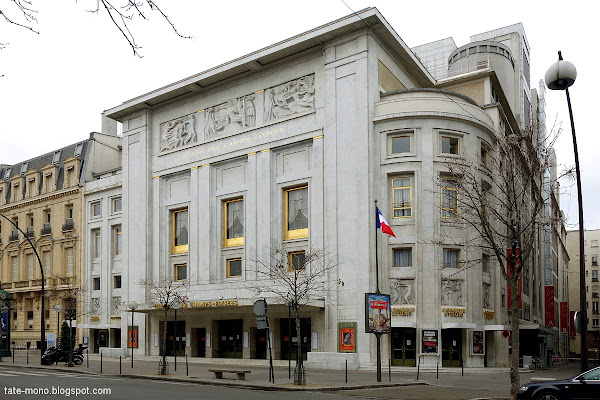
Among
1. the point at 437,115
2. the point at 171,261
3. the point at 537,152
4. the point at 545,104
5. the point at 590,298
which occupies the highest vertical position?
the point at 545,104

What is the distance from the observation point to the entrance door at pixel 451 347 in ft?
130

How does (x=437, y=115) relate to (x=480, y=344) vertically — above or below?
above

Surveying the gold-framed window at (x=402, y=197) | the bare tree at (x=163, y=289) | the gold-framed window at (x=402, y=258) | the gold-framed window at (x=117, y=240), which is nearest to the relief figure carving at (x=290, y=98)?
the gold-framed window at (x=402, y=197)

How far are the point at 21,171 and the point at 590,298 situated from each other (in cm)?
9347

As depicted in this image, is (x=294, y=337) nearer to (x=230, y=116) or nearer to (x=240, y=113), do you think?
(x=240, y=113)

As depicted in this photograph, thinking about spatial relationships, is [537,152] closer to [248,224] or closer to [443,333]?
[443,333]

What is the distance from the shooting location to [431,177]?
130 ft

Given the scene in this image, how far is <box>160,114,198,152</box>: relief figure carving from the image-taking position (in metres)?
50.9

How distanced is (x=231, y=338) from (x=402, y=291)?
44.7 feet

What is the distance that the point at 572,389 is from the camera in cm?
1627

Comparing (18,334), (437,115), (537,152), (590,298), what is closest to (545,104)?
(590,298)

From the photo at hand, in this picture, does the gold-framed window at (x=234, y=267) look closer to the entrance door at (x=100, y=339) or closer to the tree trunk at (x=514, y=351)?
the entrance door at (x=100, y=339)

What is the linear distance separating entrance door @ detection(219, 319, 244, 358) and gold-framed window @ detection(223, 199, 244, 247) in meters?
5.37

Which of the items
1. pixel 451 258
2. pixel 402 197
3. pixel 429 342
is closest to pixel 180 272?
pixel 402 197
